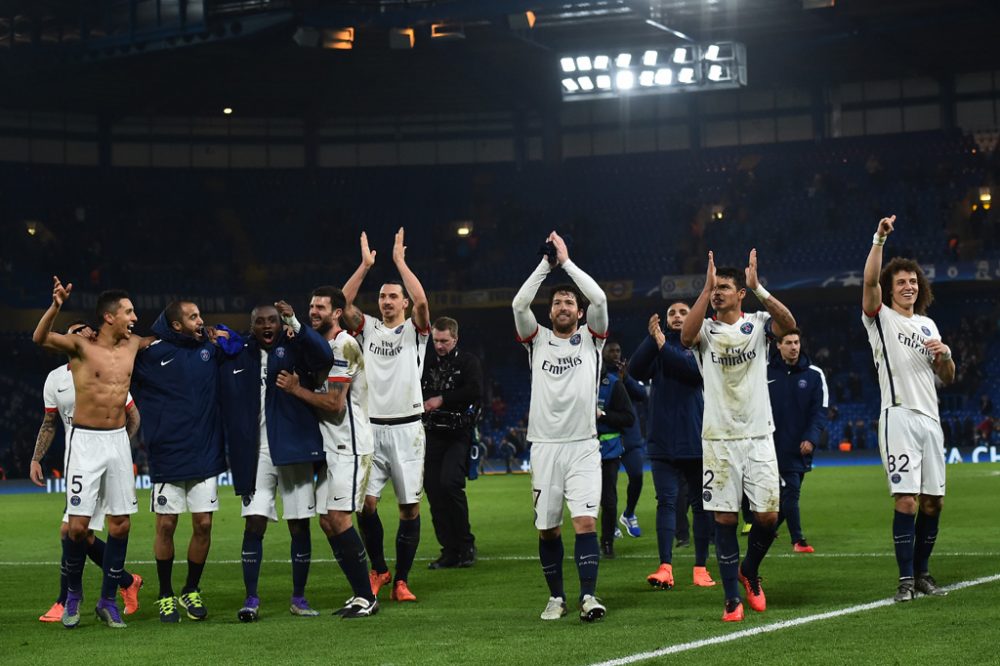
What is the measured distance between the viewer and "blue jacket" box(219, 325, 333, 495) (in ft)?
32.7

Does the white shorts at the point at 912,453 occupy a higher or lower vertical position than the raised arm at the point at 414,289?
lower

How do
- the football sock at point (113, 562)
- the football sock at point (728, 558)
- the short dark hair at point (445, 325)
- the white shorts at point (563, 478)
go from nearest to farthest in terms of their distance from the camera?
the football sock at point (728, 558)
the white shorts at point (563, 478)
the football sock at point (113, 562)
the short dark hair at point (445, 325)

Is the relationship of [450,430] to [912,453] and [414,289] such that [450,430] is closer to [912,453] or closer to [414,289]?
[414,289]

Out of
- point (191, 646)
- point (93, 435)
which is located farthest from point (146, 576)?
point (191, 646)

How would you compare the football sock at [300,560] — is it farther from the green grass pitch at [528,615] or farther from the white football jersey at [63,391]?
the white football jersey at [63,391]

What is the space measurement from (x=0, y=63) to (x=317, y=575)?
102ft

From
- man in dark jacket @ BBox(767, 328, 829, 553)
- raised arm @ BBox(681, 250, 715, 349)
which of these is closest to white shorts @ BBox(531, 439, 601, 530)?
raised arm @ BBox(681, 250, 715, 349)

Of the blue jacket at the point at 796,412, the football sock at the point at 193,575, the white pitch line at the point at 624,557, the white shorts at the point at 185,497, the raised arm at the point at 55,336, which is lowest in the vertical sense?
the white pitch line at the point at 624,557

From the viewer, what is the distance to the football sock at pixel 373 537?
11.4m

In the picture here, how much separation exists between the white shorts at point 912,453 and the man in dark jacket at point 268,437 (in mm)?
4106

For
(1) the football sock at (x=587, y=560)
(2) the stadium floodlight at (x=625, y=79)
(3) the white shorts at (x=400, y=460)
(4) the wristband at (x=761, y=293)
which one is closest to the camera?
(4) the wristband at (x=761, y=293)

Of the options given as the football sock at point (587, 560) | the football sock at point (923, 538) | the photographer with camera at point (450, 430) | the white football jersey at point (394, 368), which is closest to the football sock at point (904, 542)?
the football sock at point (923, 538)

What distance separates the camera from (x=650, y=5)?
35688 mm

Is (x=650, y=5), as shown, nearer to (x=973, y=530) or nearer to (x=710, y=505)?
(x=973, y=530)
